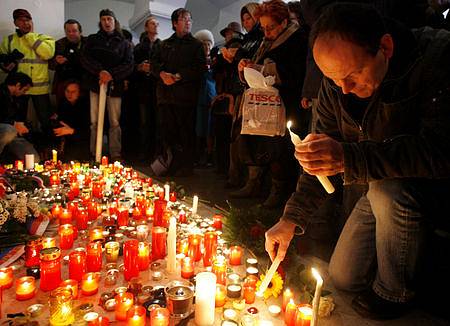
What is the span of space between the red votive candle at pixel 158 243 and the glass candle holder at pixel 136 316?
2.14 feet

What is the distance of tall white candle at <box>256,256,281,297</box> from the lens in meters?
1.51

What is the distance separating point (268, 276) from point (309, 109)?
6.88 ft

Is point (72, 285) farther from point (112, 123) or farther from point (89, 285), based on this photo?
point (112, 123)

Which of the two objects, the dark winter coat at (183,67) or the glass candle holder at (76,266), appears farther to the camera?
the dark winter coat at (183,67)

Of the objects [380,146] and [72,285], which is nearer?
[380,146]

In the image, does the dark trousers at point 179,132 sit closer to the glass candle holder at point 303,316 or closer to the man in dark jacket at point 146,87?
the man in dark jacket at point 146,87

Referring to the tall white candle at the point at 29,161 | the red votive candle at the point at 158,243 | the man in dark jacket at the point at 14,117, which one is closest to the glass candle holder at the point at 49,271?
the red votive candle at the point at 158,243

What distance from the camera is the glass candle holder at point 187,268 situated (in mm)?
1963

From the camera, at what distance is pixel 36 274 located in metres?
1.89

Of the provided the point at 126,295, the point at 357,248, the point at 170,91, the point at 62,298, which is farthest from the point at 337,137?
the point at 170,91

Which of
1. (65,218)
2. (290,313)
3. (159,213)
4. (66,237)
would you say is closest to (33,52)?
(65,218)

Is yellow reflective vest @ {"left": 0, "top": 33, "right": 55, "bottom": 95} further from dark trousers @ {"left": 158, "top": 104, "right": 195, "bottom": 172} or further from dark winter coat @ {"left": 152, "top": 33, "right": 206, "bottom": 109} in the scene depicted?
dark trousers @ {"left": 158, "top": 104, "right": 195, "bottom": 172}

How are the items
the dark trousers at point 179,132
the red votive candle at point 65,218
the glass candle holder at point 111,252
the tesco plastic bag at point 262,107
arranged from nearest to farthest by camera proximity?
the glass candle holder at point 111,252, the red votive candle at point 65,218, the tesco plastic bag at point 262,107, the dark trousers at point 179,132

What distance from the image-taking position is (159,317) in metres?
1.46
